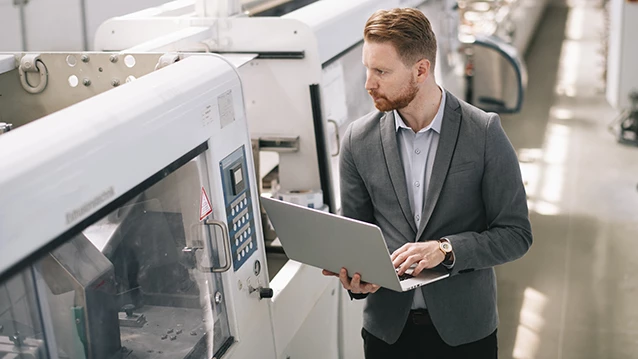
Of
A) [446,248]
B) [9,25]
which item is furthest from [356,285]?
[9,25]

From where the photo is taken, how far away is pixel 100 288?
1.63m

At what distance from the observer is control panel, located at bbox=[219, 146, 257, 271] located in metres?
2.05

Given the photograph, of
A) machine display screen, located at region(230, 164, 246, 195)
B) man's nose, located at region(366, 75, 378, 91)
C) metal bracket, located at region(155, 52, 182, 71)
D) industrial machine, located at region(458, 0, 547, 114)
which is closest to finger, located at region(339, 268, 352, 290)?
machine display screen, located at region(230, 164, 246, 195)

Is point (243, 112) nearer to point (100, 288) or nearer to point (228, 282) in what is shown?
point (228, 282)

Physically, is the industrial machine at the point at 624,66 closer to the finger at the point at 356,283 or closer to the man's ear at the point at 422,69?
the man's ear at the point at 422,69

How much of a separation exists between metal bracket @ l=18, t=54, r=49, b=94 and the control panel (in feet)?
1.84

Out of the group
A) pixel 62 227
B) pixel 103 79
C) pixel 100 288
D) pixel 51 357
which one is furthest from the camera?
pixel 103 79

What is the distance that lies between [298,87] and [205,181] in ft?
3.11

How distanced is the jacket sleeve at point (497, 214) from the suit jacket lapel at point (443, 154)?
8 cm

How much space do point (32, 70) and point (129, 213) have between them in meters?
0.68

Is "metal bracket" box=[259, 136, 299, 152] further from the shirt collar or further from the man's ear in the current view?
the man's ear

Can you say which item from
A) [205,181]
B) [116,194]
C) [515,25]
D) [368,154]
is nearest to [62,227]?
[116,194]

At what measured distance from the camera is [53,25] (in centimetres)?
405

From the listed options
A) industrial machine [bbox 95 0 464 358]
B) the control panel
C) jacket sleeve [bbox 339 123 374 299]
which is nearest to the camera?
the control panel
